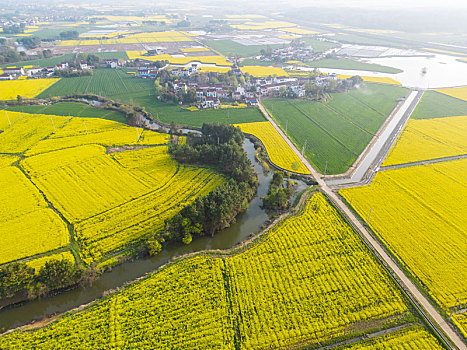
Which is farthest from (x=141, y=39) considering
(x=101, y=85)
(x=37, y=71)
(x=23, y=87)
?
(x=23, y=87)

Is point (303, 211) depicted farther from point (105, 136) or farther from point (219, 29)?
point (219, 29)

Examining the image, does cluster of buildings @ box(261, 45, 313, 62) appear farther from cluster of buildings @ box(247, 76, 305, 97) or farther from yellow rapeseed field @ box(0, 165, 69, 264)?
yellow rapeseed field @ box(0, 165, 69, 264)

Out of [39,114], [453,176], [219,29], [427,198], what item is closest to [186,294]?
[427,198]

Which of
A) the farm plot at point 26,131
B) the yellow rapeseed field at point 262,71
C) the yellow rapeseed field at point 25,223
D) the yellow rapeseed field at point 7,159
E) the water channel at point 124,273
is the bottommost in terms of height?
the farm plot at point 26,131

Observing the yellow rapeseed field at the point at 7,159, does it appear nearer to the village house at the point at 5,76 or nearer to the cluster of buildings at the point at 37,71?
the village house at the point at 5,76

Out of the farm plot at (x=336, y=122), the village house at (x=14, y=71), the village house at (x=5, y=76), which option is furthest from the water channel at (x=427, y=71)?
the village house at (x=5, y=76)

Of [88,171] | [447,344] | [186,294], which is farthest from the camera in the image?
[88,171]
